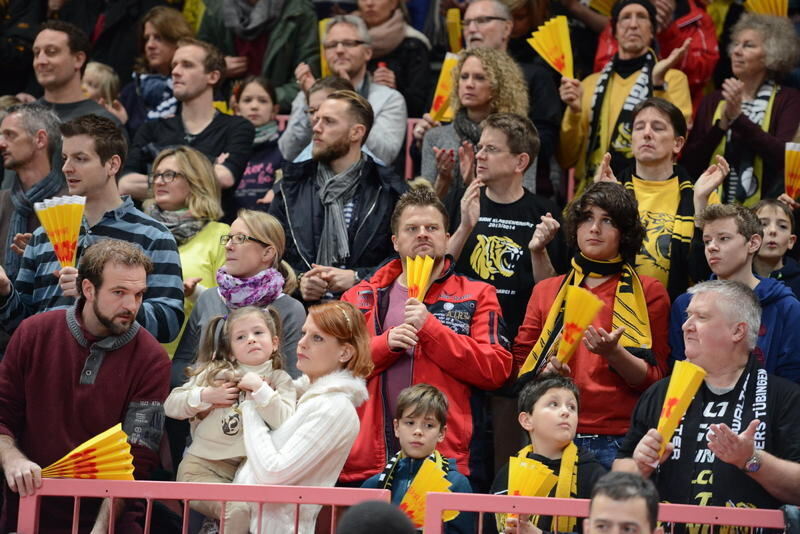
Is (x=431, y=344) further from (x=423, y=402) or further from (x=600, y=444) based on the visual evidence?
(x=600, y=444)

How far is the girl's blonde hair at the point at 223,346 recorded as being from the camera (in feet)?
17.7

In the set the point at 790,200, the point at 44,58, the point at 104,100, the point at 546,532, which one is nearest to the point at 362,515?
the point at 546,532

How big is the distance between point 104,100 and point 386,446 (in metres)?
4.08

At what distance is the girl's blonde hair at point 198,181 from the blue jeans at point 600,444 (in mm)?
2407

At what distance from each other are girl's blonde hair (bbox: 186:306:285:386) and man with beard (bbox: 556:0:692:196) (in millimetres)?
2534

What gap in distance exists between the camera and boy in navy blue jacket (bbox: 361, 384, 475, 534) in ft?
16.7

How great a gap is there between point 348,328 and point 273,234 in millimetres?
1255

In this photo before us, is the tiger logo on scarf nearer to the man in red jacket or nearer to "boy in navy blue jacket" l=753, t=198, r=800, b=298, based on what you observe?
the man in red jacket

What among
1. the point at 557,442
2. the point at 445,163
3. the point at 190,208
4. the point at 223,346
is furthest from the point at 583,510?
the point at 190,208

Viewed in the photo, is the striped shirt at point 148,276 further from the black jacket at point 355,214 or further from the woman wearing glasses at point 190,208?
the black jacket at point 355,214

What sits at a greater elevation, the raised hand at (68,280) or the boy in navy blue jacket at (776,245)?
the boy in navy blue jacket at (776,245)

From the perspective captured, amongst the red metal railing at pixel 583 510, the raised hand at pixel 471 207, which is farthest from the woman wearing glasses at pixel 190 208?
the red metal railing at pixel 583 510

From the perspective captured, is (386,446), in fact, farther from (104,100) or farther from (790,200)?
(104,100)

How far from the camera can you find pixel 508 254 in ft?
20.9
